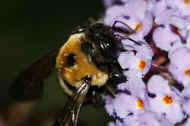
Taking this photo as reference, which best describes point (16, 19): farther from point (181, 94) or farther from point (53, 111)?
point (181, 94)

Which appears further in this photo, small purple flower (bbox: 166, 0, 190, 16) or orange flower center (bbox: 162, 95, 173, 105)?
small purple flower (bbox: 166, 0, 190, 16)

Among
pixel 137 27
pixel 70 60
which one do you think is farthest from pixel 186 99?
pixel 70 60

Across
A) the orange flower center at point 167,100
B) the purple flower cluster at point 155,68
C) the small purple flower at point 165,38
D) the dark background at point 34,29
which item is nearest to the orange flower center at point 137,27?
the purple flower cluster at point 155,68

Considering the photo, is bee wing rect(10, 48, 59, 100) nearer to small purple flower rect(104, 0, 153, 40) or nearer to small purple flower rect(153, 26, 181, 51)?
small purple flower rect(104, 0, 153, 40)

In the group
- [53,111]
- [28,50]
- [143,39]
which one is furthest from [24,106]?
[143,39]

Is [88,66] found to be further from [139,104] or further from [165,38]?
[165,38]

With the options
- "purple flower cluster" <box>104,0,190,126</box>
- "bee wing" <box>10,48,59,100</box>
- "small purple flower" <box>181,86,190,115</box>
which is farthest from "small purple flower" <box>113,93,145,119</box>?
"bee wing" <box>10,48,59,100</box>

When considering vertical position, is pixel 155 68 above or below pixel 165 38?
below
